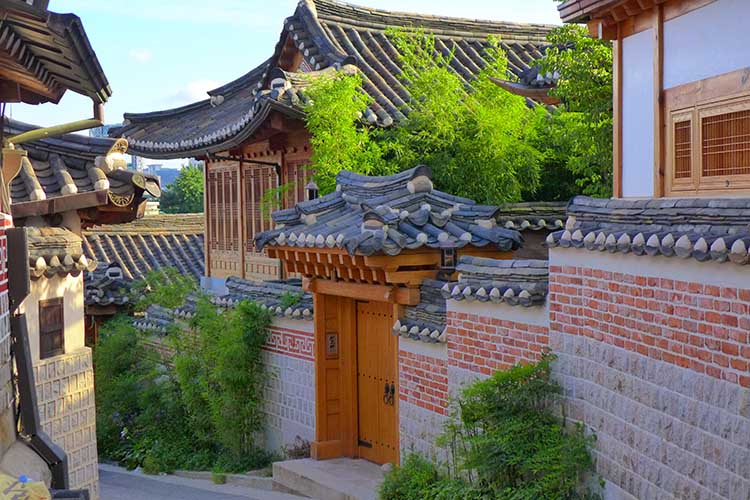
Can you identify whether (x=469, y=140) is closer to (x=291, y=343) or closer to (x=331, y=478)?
(x=291, y=343)

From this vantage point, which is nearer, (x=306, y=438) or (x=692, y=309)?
(x=692, y=309)

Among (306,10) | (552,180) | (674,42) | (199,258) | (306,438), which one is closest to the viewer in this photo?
(674,42)

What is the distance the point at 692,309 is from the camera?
7387 mm

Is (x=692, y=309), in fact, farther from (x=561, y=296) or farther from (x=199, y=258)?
(x=199, y=258)

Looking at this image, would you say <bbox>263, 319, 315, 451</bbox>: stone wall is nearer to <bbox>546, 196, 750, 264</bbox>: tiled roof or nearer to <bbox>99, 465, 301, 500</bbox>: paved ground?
<bbox>99, 465, 301, 500</bbox>: paved ground

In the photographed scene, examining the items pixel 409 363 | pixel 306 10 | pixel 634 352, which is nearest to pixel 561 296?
pixel 634 352

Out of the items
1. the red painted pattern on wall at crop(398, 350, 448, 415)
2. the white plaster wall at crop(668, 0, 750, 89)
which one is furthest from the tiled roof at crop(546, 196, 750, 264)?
the red painted pattern on wall at crop(398, 350, 448, 415)

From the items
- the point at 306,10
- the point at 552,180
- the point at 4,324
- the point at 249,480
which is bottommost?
the point at 249,480

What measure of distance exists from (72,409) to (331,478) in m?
3.32

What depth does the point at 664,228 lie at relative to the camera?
784 centimetres

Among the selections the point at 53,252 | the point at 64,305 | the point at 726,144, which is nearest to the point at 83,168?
the point at 53,252

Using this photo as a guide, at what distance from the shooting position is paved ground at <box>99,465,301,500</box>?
568 inches

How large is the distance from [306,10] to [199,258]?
1041 cm

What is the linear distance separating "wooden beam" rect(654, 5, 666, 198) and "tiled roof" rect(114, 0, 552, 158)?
7500 mm
